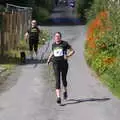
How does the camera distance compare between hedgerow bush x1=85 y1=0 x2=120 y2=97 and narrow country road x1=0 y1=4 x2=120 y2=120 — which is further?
hedgerow bush x1=85 y1=0 x2=120 y2=97

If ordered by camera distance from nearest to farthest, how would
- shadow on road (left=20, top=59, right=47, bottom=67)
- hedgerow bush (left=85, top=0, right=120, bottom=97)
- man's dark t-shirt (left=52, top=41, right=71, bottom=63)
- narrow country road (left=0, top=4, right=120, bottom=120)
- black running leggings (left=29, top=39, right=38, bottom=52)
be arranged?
narrow country road (left=0, top=4, right=120, bottom=120)
man's dark t-shirt (left=52, top=41, right=71, bottom=63)
hedgerow bush (left=85, top=0, right=120, bottom=97)
shadow on road (left=20, top=59, right=47, bottom=67)
black running leggings (left=29, top=39, right=38, bottom=52)

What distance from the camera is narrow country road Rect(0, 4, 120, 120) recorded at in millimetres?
14078

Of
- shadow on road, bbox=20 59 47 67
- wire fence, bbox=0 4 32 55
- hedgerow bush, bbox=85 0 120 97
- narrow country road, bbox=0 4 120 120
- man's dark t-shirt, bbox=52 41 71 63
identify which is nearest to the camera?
narrow country road, bbox=0 4 120 120

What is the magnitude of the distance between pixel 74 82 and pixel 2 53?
8712 mm

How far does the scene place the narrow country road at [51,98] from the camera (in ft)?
46.2

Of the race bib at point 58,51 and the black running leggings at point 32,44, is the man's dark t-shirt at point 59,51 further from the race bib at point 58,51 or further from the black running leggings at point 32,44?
the black running leggings at point 32,44

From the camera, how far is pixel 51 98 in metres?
16.5

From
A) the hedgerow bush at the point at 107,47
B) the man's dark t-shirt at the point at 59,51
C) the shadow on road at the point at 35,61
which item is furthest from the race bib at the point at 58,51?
the shadow on road at the point at 35,61

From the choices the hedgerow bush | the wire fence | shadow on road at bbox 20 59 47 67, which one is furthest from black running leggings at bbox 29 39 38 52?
the hedgerow bush

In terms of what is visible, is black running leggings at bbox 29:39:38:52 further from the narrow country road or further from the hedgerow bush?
the narrow country road

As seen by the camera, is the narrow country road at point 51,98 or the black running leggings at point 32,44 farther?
the black running leggings at point 32,44

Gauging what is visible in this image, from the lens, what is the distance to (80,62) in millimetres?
24984

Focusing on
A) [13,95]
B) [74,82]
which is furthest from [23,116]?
[74,82]

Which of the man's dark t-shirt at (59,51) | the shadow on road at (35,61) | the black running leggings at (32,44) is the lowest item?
the shadow on road at (35,61)
